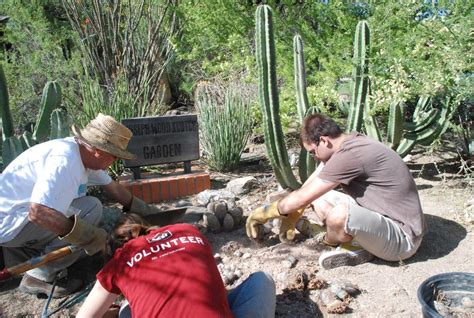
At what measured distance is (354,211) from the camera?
10.6 ft

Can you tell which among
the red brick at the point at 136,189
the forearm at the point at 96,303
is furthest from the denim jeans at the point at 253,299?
the red brick at the point at 136,189

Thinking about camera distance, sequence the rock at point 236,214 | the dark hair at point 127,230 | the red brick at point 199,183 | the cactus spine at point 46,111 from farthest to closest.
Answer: the red brick at point 199,183 < the cactus spine at point 46,111 < the rock at point 236,214 < the dark hair at point 127,230

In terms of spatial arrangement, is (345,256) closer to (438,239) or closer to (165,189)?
(438,239)

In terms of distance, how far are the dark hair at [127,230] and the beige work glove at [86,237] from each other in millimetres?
66

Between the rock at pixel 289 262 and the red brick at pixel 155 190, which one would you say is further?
the red brick at pixel 155 190

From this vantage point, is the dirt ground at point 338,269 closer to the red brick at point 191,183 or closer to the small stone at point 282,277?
the small stone at point 282,277

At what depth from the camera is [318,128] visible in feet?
11.2

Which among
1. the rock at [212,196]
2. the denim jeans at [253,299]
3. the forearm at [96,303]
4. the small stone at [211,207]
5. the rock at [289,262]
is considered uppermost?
the forearm at [96,303]

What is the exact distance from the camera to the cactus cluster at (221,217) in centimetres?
404

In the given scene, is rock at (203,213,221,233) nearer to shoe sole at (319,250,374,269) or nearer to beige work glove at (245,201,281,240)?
beige work glove at (245,201,281,240)

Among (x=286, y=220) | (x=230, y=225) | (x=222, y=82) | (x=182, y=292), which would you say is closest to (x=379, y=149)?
(x=286, y=220)

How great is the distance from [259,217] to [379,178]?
0.92m

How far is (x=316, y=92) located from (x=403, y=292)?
10.4ft

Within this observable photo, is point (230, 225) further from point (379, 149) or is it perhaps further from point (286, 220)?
point (379, 149)
